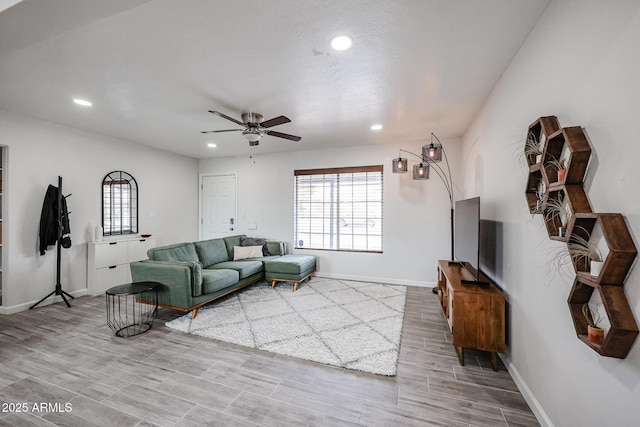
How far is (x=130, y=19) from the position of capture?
68.6 inches

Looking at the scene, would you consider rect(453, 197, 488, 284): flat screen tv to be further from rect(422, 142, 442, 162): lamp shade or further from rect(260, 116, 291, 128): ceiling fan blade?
rect(260, 116, 291, 128): ceiling fan blade

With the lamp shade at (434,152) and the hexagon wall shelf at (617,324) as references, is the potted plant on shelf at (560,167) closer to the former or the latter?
the hexagon wall shelf at (617,324)

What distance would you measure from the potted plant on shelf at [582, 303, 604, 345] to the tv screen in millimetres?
1193

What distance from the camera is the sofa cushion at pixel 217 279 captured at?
3.39 m

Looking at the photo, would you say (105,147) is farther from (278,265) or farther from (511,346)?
(511,346)

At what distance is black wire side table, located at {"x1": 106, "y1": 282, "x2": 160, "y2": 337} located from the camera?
2.90 meters

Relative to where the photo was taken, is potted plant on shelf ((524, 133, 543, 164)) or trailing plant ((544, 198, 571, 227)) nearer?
trailing plant ((544, 198, 571, 227))

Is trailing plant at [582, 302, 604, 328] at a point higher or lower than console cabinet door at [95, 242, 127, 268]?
higher

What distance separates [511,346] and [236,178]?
18.0ft

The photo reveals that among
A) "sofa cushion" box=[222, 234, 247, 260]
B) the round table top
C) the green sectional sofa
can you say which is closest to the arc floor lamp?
the green sectional sofa

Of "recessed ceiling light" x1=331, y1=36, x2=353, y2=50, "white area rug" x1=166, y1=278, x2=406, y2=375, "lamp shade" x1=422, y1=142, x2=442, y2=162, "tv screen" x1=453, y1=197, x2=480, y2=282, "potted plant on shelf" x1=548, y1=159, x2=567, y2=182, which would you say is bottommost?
"white area rug" x1=166, y1=278, x2=406, y2=375

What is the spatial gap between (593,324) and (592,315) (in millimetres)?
44

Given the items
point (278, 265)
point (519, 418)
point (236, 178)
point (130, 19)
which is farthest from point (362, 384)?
point (236, 178)

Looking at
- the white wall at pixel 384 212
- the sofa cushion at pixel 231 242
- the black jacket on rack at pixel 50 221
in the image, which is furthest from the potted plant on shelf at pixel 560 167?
the black jacket on rack at pixel 50 221
